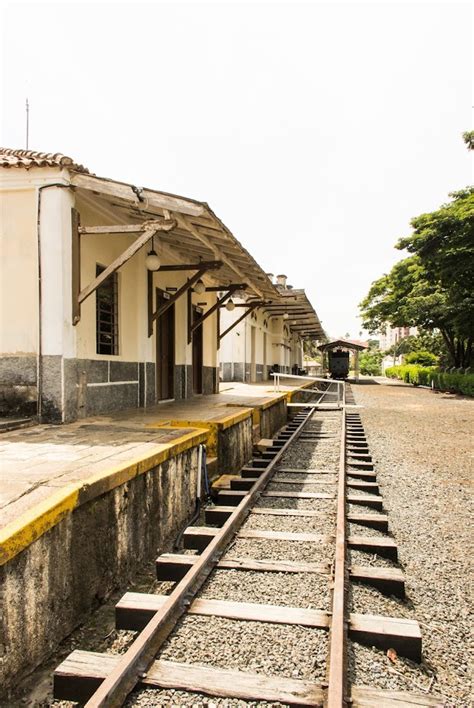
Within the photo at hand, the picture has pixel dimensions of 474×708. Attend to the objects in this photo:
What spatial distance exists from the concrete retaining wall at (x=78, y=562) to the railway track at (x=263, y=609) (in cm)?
37

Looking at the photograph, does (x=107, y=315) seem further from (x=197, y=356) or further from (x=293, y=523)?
(x=197, y=356)

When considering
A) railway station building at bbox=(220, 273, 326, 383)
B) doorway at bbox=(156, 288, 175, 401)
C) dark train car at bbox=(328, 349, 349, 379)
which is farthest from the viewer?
dark train car at bbox=(328, 349, 349, 379)

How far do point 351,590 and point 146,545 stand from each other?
177cm

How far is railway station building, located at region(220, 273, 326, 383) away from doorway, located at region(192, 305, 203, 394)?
117 centimetres

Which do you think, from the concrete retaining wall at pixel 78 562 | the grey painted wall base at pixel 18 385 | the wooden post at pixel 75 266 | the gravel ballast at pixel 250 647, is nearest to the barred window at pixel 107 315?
the wooden post at pixel 75 266

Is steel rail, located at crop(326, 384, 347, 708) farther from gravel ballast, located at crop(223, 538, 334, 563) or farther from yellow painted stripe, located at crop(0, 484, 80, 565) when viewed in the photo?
yellow painted stripe, located at crop(0, 484, 80, 565)

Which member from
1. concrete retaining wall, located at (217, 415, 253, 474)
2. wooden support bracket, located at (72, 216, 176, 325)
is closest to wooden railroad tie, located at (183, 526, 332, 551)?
concrete retaining wall, located at (217, 415, 253, 474)

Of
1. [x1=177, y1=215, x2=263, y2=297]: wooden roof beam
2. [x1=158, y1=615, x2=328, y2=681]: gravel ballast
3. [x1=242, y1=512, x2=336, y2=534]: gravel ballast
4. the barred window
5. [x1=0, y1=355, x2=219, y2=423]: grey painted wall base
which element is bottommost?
[x1=242, y1=512, x2=336, y2=534]: gravel ballast

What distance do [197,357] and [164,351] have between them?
8.82 feet

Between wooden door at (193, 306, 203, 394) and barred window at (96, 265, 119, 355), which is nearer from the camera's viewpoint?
barred window at (96, 265, 119, 355)

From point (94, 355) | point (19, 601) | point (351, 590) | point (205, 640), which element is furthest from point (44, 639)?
point (94, 355)

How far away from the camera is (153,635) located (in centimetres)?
245

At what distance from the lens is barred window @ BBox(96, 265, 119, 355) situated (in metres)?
7.09

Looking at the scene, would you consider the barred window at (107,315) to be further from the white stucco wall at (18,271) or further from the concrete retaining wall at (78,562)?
the concrete retaining wall at (78,562)
